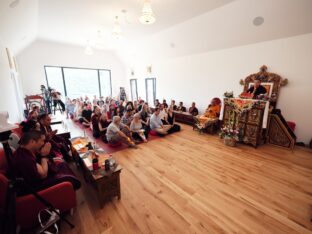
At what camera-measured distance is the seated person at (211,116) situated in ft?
16.0

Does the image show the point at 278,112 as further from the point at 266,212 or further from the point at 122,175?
the point at 122,175

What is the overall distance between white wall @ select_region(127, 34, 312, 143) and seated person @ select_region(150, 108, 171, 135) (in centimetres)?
237

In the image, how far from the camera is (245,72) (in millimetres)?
4754

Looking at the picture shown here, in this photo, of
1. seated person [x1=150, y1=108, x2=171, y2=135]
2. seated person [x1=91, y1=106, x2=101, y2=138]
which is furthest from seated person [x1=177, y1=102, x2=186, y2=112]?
seated person [x1=91, y1=106, x2=101, y2=138]

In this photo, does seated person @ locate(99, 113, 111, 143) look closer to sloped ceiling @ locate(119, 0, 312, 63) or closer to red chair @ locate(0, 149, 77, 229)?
red chair @ locate(0, 149, 77, 229)

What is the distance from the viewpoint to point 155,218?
5.92 feet

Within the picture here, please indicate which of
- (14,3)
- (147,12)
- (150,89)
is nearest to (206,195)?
(147,12)

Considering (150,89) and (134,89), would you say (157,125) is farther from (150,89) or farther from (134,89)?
(134,89)

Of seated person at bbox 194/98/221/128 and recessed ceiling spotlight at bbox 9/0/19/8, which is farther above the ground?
Answer: recessed ceiling spotlight at bbox 9/0/19/8

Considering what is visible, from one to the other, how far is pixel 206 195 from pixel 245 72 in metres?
4.37

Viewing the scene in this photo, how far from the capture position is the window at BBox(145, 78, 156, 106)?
8612 millimetres

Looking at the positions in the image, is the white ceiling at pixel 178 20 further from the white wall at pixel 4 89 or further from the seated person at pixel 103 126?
the seated person at pixel 103 126

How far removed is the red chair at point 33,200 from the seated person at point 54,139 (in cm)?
95

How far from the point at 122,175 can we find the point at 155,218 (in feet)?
3.66
